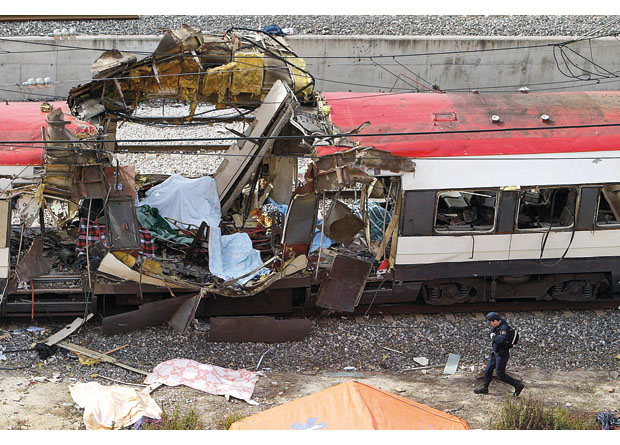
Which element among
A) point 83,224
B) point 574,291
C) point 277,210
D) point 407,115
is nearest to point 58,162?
point 83,224

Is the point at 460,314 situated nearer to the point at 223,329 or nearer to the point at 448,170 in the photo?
the point at 448,170

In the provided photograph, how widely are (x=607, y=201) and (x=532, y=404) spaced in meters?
4.53

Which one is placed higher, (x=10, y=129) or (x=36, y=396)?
(x=10, y=129)

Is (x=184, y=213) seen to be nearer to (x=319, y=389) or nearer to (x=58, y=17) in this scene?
(x=319, y=389)

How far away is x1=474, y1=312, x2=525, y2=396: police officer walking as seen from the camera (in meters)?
10.4

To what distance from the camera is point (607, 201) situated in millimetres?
12984

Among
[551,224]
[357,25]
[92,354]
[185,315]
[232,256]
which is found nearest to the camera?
[92,354]

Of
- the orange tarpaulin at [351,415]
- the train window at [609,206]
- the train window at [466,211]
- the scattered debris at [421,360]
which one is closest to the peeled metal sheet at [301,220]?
the train window at [466,211]

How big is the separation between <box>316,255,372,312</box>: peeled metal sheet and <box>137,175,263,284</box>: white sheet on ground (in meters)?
1.10

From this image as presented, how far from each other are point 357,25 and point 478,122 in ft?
35.9

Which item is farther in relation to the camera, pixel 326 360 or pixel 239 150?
pixel 239 150

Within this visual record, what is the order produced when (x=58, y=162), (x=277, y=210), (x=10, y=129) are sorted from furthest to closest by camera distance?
1. (x=277, y=210)
2. (x=10, y=129)
3. (x=58, y=162)

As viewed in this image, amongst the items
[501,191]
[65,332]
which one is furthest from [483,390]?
[65,332]

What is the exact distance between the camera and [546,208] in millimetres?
13102
